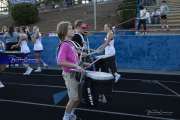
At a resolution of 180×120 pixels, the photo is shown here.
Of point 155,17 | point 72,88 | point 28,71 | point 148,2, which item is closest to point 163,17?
point 155,17

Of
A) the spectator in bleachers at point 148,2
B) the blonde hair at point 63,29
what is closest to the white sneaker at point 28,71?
the blonde hair at point 63,29

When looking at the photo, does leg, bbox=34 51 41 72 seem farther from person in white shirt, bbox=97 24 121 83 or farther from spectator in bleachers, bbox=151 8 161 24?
spectator in bleachers, bbox=151 8 161 24

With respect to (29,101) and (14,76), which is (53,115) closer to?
(29,101)

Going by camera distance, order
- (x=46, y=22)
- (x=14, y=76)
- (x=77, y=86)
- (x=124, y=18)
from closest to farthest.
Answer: (x=77, y=86), (x=14, y=76), (x=124, y=18), (x=46, y=22)

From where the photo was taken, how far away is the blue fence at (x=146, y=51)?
18.1m

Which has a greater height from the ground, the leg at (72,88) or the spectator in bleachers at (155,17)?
the leg at (72,88)

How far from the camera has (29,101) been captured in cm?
1170

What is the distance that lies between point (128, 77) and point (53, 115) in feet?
22.3

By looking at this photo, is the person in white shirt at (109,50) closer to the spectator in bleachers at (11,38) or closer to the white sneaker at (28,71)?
the white sneaker at (28,71)

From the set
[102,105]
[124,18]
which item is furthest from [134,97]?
[124,18]

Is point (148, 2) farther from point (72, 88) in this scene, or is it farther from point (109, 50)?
point (72, 88)

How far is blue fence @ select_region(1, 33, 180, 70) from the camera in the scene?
18.1 meters

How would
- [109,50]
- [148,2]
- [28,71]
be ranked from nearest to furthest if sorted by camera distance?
[109,50]
[28,71]
[148,2]

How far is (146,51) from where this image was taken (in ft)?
61.6
